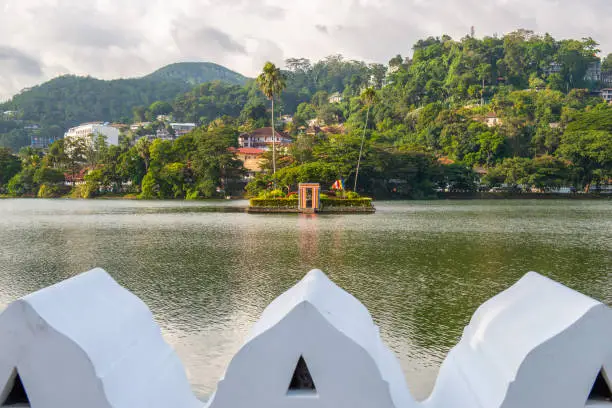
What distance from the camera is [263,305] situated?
35.7 ft

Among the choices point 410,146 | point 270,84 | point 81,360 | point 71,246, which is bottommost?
point 71,246

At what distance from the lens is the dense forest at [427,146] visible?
183 feet

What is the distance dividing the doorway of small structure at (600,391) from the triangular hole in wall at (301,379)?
5.46 ft

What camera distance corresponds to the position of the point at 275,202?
125 feet

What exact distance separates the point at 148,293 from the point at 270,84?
33.4 metres

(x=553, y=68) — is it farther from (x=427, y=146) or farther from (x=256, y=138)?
(x=256, y=138)

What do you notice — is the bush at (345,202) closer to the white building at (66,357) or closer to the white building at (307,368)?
the white building at (66,357)

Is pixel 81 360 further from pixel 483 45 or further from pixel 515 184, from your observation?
pixel 483 45

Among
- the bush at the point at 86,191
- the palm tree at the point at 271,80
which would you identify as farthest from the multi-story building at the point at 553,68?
the bush at the point at 86,191

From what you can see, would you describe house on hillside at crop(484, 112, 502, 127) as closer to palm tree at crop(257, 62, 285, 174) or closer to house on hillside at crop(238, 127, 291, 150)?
house on hillside at crop(238, 127, 291, 150)

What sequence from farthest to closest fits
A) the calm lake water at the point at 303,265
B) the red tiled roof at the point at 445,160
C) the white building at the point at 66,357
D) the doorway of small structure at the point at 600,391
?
the red tiled roof at the point at 445,160, the calm lake water at the point at 303,265, the doorway of small structure at the point at 600,391, the white building at the point at 66,357

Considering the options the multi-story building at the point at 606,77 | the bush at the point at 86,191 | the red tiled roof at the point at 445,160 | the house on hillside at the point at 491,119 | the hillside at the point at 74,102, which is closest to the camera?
the red tiled roof at the point at 445,160

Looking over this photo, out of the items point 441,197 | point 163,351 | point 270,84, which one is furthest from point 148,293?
point 441,197

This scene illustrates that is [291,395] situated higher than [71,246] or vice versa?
[291,395]
